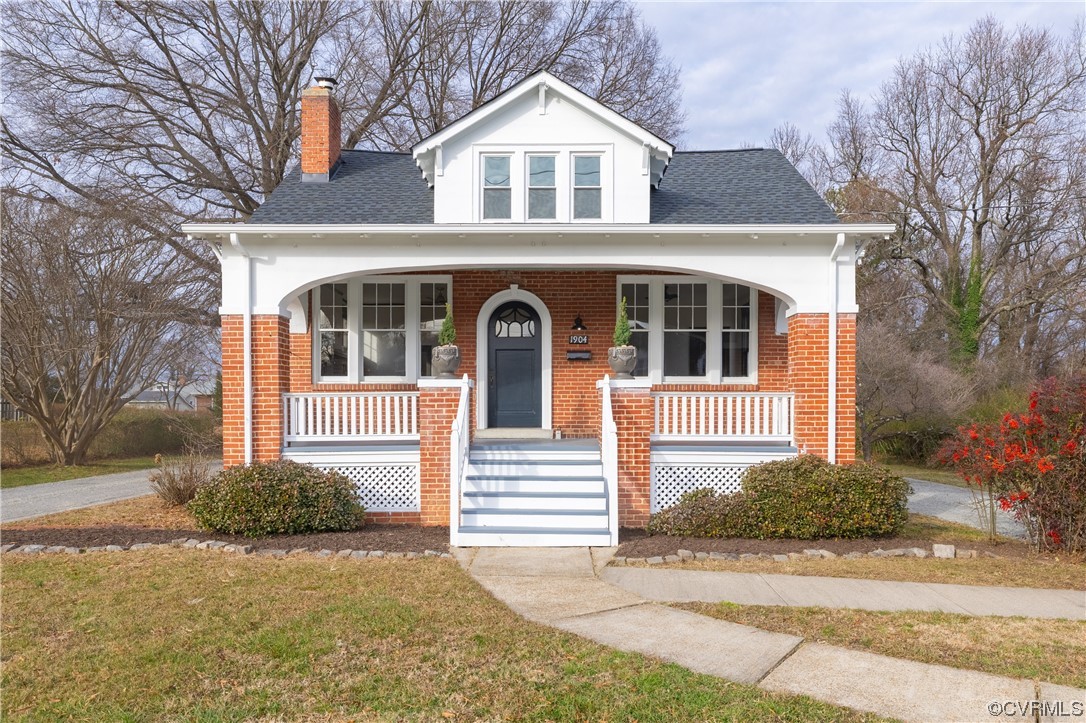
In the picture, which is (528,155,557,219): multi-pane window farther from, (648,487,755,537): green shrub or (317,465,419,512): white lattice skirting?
(648,487,755,537): green shrub

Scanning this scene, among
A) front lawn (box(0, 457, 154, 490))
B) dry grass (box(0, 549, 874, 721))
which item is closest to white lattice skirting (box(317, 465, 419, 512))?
dry grass (box(0, 549, 874, 721))

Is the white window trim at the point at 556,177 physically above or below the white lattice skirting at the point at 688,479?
above

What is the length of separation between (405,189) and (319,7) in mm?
13913

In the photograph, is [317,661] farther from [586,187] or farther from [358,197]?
[358,197]

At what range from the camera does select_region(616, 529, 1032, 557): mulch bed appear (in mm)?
8945

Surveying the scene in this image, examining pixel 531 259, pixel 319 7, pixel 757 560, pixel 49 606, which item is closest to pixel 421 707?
pixel 49 606

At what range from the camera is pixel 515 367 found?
43.9 ft

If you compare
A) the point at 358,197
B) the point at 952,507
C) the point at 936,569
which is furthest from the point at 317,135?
the point at 952,507

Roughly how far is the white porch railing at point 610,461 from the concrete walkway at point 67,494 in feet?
27.5

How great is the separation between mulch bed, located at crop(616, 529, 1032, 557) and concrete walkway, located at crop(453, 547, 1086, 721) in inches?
52.0

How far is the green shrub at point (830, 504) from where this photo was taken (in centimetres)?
953

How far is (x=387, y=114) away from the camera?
25.0 meters

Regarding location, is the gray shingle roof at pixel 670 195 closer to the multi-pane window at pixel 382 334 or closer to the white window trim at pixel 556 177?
the white window trim at pixel 556 177

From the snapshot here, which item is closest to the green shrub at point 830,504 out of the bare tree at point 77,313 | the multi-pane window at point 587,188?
the multi-pane window at point 587,188
